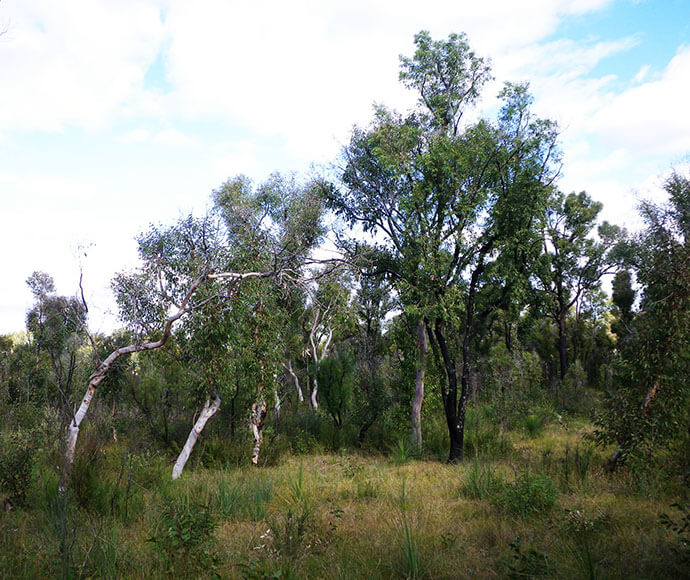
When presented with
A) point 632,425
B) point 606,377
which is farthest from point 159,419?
point 606,377

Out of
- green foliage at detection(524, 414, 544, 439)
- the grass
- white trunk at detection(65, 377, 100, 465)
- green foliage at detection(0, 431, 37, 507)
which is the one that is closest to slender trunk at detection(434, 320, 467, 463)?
the grass

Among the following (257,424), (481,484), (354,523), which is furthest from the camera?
(257,424)

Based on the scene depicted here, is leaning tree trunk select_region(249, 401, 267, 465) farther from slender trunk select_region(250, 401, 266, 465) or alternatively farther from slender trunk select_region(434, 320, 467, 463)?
slender trunk select_region(434, 320, 467, 463)

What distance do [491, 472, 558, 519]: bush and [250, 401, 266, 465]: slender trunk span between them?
6374 mm

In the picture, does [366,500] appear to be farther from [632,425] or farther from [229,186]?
[229,186]

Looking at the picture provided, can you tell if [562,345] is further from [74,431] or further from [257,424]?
[74,431]

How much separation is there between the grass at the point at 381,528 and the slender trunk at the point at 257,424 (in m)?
2.36

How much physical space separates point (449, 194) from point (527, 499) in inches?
285

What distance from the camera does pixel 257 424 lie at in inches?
451

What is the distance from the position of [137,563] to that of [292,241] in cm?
894

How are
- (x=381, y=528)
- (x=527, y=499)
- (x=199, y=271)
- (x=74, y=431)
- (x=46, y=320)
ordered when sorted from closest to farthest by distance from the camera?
(x=381, y=528) → (x=527, y=499) → (x=74, y=431) → (x=199, y=271) → (x=46, y=320)

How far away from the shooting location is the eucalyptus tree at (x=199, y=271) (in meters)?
8.23

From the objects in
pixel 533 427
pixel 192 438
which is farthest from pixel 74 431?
pixel 533 427

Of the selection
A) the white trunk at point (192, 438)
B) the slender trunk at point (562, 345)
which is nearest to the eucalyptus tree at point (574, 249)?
the slender trunk at point (562, 345)
